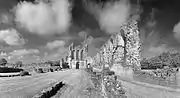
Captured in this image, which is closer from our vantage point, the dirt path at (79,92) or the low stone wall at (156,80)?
the low stone wall at (156,80)

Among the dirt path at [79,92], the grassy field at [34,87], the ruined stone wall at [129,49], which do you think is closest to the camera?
the ruined stone wall at [129,49]

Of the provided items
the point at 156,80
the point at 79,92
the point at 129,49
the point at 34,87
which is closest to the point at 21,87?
the point at 34,87

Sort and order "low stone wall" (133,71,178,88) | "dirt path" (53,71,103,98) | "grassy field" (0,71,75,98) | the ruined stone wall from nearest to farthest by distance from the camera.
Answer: "low stone wall" (133,71,178,88) < the ruined stone wall < "dirt path" (53,71,103,98) < "grassy field" (0,71,75,98)

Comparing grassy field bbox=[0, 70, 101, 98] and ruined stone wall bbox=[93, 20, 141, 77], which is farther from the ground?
ruined stone wall bbox=[93, 20, 141, 77]

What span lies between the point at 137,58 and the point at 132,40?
1.80 metres

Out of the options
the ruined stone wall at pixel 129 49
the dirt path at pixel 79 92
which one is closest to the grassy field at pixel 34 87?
the dirt path at pixel 79 92

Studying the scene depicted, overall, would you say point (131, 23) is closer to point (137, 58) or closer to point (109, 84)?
point (137, 58)

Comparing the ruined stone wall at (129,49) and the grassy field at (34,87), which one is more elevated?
the ruined stone wall at (129,49)

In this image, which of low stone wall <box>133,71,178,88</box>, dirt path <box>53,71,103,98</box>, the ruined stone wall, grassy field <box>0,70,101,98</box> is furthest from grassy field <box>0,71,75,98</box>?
low stone wall <box>133,71,178,88</box>

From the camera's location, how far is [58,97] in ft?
39.0

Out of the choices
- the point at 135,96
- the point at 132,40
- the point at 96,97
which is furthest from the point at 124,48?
the point at 135,96

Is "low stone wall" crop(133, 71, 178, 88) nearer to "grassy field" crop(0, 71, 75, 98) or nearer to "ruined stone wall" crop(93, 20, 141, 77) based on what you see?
"ruined stone wall" crop(93, 20, 141, 77)

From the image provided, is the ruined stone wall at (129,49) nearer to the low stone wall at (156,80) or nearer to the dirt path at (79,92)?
the low stone wall at (156,80)

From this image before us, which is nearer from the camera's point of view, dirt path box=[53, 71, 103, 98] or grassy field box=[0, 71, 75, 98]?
dirt path box=[53, 71, 103, 98]
